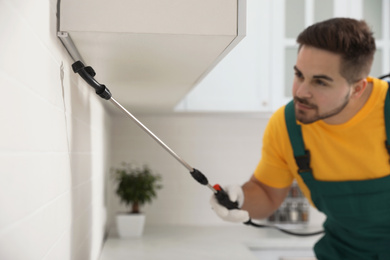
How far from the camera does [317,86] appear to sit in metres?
1.66

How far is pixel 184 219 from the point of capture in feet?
8.65

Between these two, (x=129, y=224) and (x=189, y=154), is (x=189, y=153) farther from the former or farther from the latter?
(x=129, y=224)

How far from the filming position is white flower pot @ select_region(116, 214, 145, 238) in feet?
7.17

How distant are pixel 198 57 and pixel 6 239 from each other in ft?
2.04

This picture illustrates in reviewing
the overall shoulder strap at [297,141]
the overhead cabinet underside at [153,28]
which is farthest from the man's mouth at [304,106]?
Answer: the overhead cabinet underside at [153,28]

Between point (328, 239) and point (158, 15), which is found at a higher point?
point (158, 15)

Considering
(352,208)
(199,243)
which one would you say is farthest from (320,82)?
(199,243)

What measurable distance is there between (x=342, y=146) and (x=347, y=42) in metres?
0.34

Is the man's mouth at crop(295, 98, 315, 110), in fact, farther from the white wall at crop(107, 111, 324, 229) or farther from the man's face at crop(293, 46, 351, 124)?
the white wall at crop(107, 111, 324, 229)

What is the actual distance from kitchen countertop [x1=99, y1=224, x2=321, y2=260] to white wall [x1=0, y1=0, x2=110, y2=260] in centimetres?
73

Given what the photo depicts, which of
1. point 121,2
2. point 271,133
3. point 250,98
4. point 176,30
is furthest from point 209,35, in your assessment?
point 250,98

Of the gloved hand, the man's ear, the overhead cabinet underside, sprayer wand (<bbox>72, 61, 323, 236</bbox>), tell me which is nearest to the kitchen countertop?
the gloved hand

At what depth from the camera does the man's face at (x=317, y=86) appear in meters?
1.64

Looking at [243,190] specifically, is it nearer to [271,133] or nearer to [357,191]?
[271,133]
